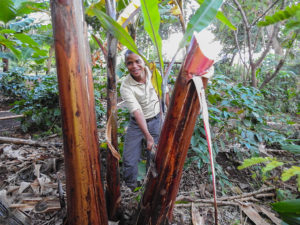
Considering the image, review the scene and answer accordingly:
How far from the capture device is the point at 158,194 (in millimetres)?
711

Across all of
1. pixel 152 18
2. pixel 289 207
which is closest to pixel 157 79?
pixel 152 18

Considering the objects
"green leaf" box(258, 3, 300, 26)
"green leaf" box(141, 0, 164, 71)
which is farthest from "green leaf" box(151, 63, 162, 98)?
"green leaf" box(258, 3, 300, 26)

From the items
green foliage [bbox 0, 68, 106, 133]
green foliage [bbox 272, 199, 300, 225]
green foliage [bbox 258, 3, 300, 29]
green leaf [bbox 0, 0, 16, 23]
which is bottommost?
green foliage [bbox 272, 199, 300, 225]

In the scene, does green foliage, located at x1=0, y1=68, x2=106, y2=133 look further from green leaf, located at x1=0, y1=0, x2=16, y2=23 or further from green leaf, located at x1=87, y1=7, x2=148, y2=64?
green leaf, located at x1=87, y1=7, x2=148, y2=64

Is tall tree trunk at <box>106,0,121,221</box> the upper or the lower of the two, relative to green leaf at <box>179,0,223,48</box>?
lower

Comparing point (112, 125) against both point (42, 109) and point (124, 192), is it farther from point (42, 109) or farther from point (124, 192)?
point (42, 109)

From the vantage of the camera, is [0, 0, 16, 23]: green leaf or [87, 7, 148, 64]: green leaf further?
[0, 0, 16, 23]: green leaf

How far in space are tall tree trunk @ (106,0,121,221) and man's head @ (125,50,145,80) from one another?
2.09 feet

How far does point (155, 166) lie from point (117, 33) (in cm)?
58

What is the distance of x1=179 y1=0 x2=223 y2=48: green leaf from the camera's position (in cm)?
69

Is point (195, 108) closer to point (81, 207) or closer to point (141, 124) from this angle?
point (81, 207)

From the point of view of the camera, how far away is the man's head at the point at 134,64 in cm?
152

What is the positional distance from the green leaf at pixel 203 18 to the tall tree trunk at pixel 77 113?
1.27 feet

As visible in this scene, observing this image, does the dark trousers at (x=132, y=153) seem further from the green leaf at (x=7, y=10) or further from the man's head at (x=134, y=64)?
the green leaf at (x=7, y=10)
